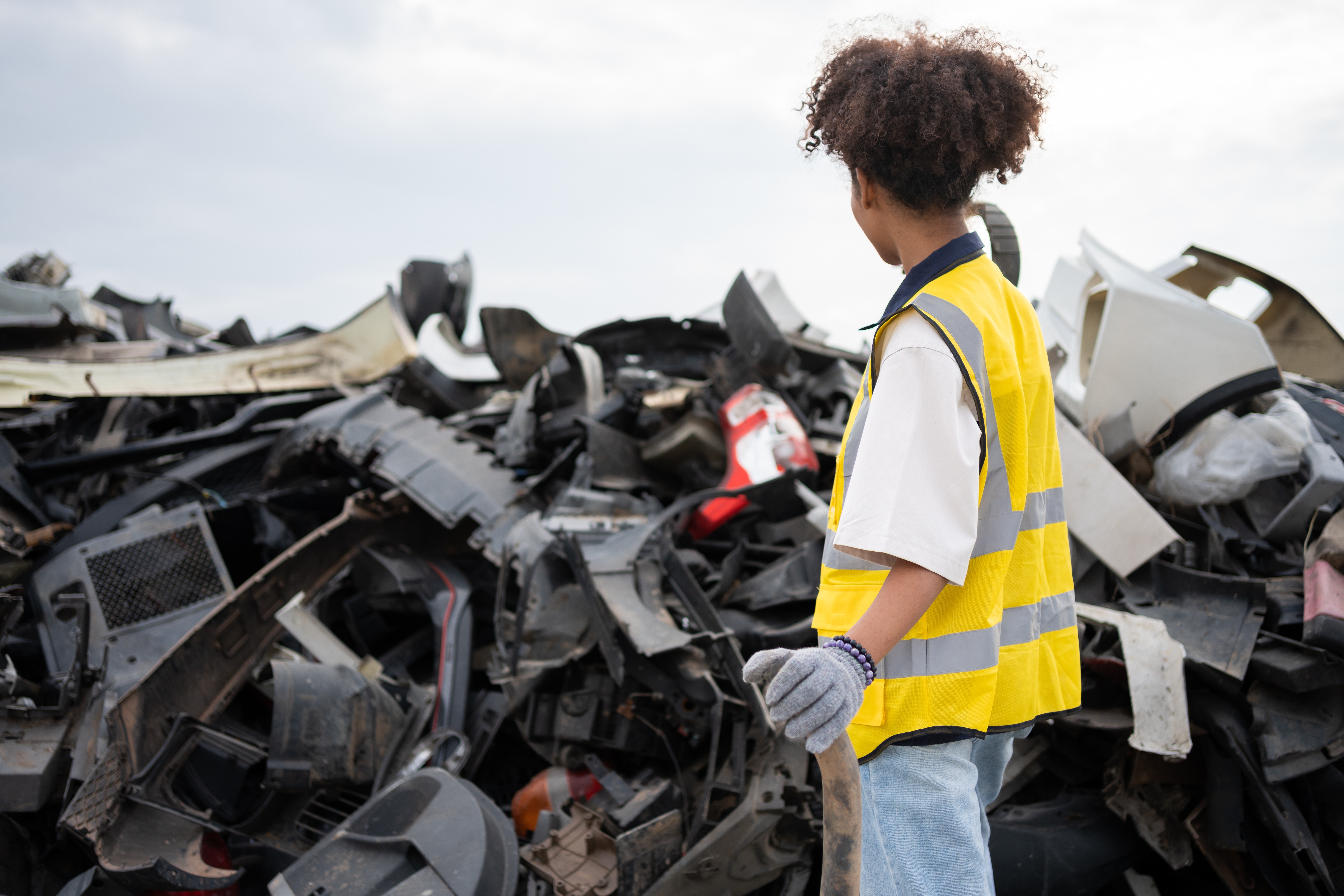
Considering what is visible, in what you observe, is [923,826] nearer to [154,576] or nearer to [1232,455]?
[1232,455]

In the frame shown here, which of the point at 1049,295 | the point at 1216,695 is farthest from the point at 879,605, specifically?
the point at 1049,295

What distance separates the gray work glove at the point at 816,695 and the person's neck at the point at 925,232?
26.5 inches

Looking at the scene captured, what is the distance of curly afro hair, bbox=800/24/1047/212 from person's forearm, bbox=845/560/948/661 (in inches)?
24.3

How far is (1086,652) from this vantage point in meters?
2.67

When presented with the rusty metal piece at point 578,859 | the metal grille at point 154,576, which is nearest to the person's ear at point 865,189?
the rusty metal piece at point 578,859

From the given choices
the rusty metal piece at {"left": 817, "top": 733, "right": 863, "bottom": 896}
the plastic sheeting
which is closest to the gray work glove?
the rusty metal piece at {"left": 817, "top": 733, "right": 863, "bottom": 896}

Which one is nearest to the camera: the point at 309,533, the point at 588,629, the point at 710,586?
the point at 588,629

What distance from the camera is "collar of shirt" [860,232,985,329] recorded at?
1362 mm

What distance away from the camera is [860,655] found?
119 cm

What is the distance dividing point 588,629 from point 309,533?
2.42 meters

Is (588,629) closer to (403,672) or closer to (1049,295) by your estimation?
(403,672)

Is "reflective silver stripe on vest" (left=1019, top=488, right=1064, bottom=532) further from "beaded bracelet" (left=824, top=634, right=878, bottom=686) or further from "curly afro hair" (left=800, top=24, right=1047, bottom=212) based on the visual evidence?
"curly afro hair" (left=800, top=24, right=1047, bottom=212)

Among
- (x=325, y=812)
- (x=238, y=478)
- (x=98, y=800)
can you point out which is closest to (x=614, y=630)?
(x=325, y=812)

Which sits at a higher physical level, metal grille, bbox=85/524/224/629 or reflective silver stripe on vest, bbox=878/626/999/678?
reflective silver stripe on vest, bbox=878/626/999/678
